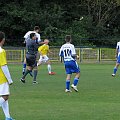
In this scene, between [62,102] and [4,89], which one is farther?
[62,102]

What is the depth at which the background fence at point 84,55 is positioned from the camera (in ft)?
131

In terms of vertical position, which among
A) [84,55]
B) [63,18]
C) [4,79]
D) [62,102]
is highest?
[63,18]

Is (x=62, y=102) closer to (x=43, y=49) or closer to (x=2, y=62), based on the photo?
(x=2, y=62)

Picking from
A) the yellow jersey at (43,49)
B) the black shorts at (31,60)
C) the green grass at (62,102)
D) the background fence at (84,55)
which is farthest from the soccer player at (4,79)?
the background fence at (84,55)

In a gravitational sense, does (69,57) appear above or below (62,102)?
above

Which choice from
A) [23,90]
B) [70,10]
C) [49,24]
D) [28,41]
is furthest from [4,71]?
[70,10]

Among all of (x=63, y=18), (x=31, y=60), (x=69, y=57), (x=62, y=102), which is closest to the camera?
(x=62, y=102)

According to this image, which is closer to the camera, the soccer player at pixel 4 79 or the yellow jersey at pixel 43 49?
the soccer player at pixel 4 79

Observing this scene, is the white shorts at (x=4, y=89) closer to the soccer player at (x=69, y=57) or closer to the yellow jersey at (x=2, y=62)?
the yellow jersey at (x=2, y=62)

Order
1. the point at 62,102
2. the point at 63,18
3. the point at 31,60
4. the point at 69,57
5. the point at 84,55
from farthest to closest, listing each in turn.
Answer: the point at 63,18 < the point at 84,55 < the point at 31,60 < the point at 69,57 < the point at 62,102

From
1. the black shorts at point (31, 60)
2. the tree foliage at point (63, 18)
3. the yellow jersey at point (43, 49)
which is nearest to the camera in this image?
the black shorts at point (31, 60)

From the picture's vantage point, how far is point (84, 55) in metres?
41.0

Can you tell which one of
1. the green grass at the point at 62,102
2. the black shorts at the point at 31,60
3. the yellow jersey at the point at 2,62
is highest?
the yellow jersey at the point at 2,62

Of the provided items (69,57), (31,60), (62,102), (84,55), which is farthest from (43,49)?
(84,55)
